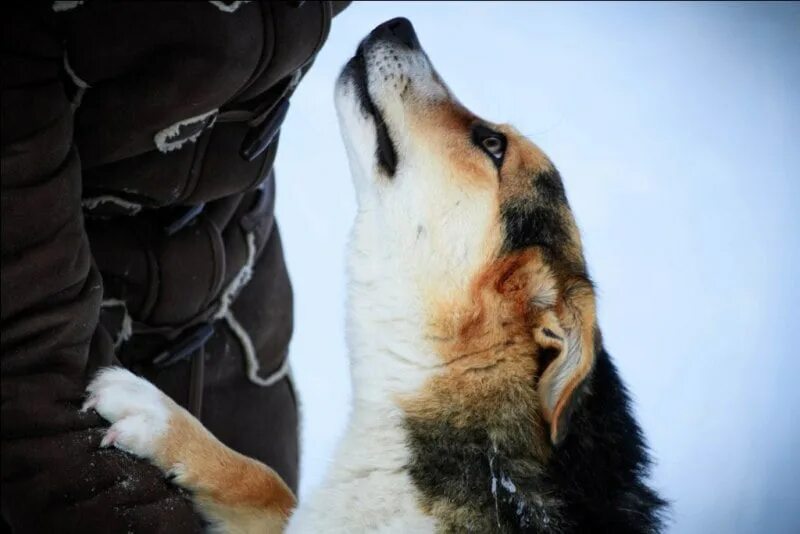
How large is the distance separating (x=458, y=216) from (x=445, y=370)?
420 mm

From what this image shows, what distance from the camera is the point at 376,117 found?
2.46 meters

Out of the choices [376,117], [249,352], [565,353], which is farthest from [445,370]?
[249,352]

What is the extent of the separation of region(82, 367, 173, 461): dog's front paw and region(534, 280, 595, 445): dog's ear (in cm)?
89

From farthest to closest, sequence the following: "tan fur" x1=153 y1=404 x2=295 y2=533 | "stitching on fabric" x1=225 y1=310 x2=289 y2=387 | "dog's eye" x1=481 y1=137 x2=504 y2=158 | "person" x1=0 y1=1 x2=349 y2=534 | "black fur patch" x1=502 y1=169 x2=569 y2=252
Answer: "stitching on fabric" x1=225 y1=310 x2=289 y2=387
"dog's eye" x1=481 y1=137 x2=504 y2=158
"black fur patch" x1=502 y1=169 x2=569 y2=252
"tan fur" x1=153 y1=404 x2=295 y2=533
"person" x1=0 y1=1 x2=349 y2=534

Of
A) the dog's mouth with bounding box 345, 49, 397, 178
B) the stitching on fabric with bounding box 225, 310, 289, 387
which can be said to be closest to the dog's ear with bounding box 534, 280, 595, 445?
the dog's mouth with bounding box 345, 49, 397, 178

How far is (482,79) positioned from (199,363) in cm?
186

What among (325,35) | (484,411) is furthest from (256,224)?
(484,411)

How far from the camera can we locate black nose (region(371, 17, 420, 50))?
2.56 meters

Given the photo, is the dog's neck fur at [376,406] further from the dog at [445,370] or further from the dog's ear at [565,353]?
the dog's ear at [565,353]

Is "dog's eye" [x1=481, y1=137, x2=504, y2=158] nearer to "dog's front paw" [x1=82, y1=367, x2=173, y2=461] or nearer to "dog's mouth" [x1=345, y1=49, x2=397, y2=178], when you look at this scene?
"dog's mouth" [x1=345, y1=49, x2=397, y2=178]

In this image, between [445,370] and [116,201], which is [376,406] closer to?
[445,370]

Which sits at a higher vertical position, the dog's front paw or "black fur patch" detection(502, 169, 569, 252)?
"black fur patch" detection(502, 169, 569, 252)

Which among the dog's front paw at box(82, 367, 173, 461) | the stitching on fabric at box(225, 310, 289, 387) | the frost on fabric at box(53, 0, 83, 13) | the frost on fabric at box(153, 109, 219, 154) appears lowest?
the stitching on fabric at box(225, 310, 289, 387)

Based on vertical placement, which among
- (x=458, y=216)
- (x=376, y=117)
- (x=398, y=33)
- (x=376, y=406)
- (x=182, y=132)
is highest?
(x=398, y=33)
